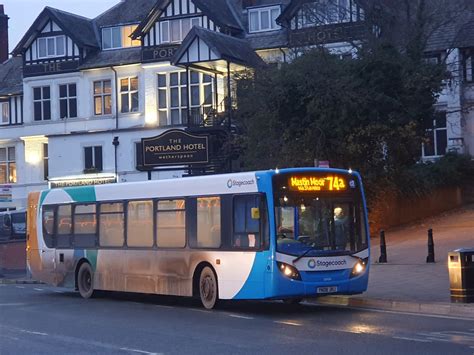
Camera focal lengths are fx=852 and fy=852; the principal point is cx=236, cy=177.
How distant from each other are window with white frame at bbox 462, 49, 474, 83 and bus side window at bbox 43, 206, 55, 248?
77.0ft

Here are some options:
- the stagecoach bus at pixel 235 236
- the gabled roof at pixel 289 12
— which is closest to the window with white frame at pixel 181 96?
the gabled roof at pixel 289 12

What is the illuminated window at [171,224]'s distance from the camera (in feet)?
60.0

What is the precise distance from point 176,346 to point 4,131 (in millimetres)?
42772

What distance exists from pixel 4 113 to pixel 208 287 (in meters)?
39.2

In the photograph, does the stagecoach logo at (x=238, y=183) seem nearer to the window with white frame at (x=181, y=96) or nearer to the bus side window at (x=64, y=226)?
the bus side window at (x=64, y=226)

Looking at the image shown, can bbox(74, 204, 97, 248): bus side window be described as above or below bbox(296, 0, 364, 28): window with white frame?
below

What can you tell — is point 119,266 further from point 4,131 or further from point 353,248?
point 4,131

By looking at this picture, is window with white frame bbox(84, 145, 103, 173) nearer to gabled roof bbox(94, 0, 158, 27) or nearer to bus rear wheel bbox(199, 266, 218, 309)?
gabled roof bbox(94, 0, 158, 27)

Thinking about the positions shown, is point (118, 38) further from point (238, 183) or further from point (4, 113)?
point (238, 183)

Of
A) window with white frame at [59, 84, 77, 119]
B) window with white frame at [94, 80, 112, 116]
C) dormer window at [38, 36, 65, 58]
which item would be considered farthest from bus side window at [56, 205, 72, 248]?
dormer window at [38, 36, 65, 58]

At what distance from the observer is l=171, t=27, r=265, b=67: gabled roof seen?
39.8m

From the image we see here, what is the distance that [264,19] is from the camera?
46.2 metres

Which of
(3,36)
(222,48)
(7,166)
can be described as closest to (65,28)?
(7,166)

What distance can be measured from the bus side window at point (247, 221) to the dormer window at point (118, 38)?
33.6 meters
